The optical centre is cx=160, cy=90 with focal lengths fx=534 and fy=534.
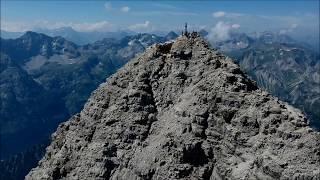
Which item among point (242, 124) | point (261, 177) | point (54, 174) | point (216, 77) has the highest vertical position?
point (216, 77)

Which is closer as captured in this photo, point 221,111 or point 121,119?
point 221,111

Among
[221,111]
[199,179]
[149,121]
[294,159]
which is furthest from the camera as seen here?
[149,121]

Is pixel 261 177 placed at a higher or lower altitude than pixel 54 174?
higher

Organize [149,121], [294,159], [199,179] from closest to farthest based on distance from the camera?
1. [294,159]
2. [199,179]
3. [149,121]

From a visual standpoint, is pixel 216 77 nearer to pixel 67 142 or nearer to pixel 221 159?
pixel 221 159

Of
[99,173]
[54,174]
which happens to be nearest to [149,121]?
[99,173]

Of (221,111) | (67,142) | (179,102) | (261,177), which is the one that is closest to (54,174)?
(67,142)
